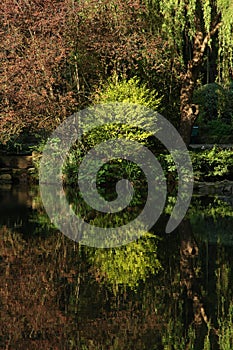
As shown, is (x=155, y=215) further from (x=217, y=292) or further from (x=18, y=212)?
(x=217, y=292)

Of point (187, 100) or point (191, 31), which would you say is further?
point (187, 100)

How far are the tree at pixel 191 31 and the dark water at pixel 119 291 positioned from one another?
8247 millimetres

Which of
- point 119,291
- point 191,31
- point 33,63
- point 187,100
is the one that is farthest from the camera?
point 187,100

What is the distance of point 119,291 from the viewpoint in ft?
24.5

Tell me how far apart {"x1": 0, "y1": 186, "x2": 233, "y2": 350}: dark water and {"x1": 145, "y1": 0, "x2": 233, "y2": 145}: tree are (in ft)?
27.1

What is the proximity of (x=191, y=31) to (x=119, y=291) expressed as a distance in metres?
12.7

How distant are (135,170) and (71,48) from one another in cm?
373

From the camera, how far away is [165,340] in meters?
5.70

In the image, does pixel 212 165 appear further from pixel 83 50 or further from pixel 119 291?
pixel 119 291

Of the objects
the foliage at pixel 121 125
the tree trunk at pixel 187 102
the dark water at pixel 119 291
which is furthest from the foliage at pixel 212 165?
the dark water at pixel 119 291

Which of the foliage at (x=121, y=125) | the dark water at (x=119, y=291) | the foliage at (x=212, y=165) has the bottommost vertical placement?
the dark water at (x=119, y=291)

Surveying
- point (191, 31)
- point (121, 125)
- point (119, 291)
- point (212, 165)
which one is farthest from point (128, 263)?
point (191, 31)

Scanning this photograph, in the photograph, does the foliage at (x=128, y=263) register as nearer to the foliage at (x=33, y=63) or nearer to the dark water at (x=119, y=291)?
the dark water at (x=119, y=291)

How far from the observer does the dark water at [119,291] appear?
19.1ft
